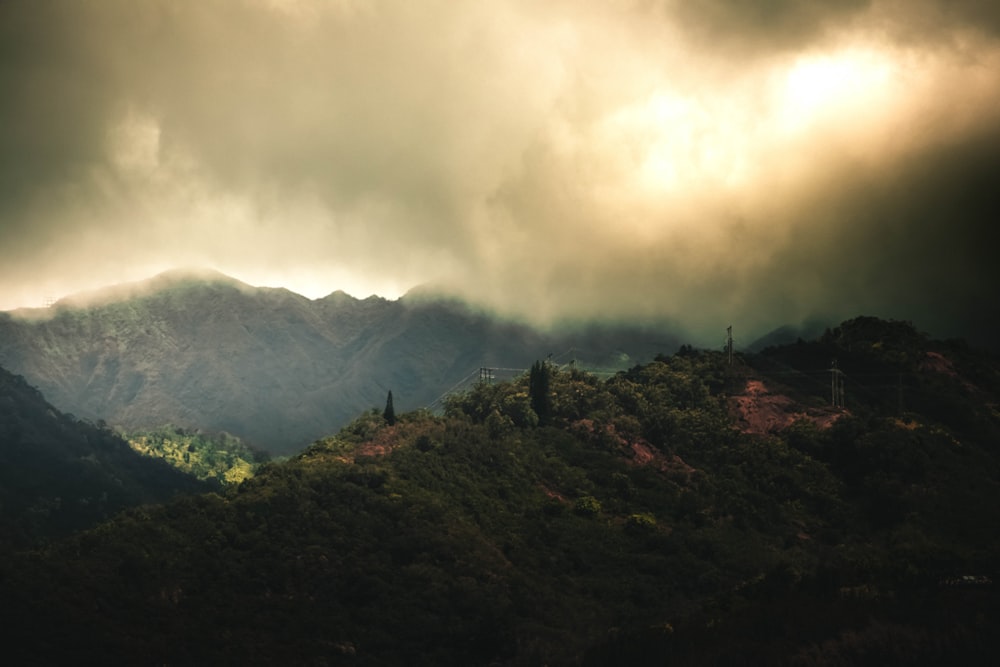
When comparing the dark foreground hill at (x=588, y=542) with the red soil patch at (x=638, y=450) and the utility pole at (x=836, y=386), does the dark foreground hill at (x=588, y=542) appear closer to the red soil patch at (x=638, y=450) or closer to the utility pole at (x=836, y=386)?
the red soil patch at (x=638, y=450)

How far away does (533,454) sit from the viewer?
115 m

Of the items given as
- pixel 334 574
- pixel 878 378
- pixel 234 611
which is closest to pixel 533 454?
pixel 334 574

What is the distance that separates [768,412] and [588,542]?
49.3 m

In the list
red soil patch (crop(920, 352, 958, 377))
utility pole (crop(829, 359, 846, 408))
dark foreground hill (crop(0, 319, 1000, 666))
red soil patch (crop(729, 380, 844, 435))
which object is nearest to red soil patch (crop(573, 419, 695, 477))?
dark foreground hill (crop(0, 319, 1000, 666))

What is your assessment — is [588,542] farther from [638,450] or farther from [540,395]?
[540,395]

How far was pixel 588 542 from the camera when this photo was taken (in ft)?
314

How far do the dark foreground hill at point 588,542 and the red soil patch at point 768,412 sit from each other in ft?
1.35

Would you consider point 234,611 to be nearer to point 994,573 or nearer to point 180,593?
point 180,593

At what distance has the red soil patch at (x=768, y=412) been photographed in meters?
129

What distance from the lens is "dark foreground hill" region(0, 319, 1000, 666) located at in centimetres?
6806

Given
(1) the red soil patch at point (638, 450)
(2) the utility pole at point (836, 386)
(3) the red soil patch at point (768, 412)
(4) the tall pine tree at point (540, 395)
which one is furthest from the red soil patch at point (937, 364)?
(4) the tall pine tree at point (540, 395)

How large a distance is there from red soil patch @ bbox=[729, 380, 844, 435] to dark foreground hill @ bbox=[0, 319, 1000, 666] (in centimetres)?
41

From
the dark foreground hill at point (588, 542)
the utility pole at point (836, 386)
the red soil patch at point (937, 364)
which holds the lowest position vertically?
the dark foreground hill at point (588, 542)

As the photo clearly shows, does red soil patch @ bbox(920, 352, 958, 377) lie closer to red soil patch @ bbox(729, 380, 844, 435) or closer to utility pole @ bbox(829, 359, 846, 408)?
utility pole @ bbox(829, 359, 846, 408)
